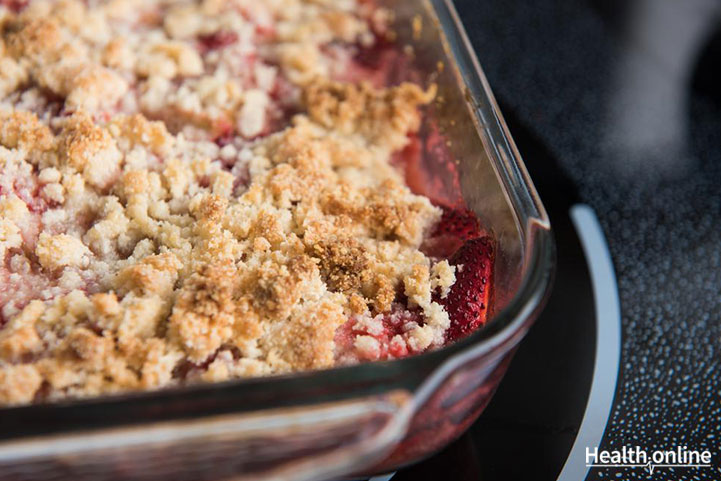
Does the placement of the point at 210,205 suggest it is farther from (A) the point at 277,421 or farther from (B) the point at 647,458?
(B) the point at 647,458

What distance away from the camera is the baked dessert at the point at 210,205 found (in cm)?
69

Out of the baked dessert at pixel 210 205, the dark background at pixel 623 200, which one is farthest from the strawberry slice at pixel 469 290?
the dark background at pixel 623 200

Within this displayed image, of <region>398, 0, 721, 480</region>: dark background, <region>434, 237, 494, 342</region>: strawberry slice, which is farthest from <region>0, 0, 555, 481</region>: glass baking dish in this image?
<region>398, 0, 721, 480</region>: dark background

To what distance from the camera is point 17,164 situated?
2.82 ft

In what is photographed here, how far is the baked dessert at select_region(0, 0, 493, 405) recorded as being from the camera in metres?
0.69

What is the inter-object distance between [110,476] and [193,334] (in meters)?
0.15

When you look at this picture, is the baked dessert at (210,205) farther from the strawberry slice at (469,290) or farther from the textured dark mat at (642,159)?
the textured dark mat at (642,159)

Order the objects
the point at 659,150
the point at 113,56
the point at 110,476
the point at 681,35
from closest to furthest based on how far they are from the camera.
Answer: the point at 110,476 → the point at 113,56 → the point at 659,150 → the point at 681,35

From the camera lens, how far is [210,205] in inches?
32.1

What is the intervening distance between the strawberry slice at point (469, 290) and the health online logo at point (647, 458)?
0.22 metres

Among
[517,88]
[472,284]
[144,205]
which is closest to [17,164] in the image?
[144,205]

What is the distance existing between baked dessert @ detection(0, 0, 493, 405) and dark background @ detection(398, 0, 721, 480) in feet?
0.57

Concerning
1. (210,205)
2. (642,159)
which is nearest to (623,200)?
(642,159)

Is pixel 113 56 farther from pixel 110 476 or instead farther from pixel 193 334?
pixel 110 476
